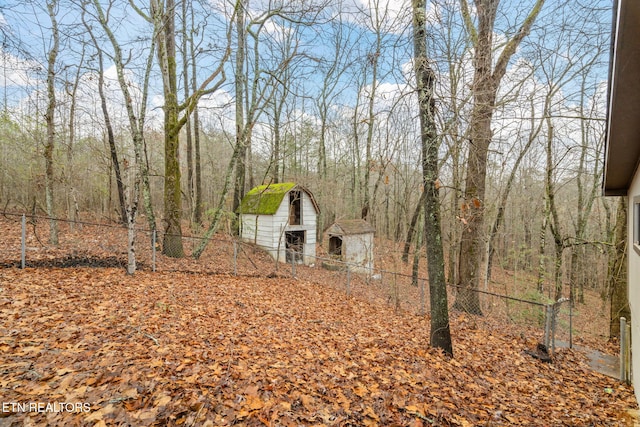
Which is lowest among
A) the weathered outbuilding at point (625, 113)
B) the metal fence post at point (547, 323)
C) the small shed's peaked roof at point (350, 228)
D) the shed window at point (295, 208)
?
the metal fence post at point (547, 323)

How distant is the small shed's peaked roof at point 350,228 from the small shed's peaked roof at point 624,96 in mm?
9649

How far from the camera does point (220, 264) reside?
10539 millimetres

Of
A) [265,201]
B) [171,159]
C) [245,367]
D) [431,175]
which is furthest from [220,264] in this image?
[431,175]

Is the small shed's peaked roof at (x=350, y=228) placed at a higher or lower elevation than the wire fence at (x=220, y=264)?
higher

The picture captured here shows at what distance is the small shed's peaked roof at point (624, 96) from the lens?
85.2 inches

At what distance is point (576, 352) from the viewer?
21.3 feet

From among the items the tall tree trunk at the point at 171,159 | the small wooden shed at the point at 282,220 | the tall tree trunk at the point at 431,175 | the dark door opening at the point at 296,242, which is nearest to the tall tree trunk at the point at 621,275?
the tall tree trunk at the point at 431,175

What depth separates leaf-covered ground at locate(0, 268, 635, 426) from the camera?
9.05ft

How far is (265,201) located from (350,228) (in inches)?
170

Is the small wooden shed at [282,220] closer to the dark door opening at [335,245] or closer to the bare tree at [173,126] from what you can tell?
the dark door opening at [335,245]

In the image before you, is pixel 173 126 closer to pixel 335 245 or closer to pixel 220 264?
pixel 220 264

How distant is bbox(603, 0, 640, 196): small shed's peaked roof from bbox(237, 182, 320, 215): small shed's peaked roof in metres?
10.8

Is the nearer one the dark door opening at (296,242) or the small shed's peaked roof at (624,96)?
the small shed's peaked roof at (624,96)

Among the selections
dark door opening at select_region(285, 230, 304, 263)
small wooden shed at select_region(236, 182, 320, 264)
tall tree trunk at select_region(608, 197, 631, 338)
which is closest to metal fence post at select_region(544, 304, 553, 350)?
tall tree trunk at select_region(608, 197, 631, 338)
